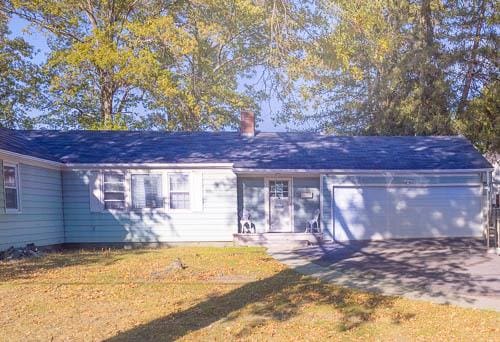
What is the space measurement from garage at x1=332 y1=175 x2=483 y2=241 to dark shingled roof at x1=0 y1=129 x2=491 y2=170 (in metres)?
0.59

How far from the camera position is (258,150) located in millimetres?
16469

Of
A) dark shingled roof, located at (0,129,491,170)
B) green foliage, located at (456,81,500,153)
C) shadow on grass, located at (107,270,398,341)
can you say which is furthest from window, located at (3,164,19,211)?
green foliage, located at (456,81,500,153)

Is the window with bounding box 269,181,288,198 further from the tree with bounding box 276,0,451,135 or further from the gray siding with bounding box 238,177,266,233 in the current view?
the tree with bounding box 276,0,451,135

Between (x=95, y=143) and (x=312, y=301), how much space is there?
1189 centimetres

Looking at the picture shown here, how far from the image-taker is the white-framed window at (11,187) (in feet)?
38.9

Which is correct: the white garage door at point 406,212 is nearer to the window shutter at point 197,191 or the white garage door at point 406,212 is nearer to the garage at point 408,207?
the garage at point 408,207

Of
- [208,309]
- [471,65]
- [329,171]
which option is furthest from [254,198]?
[471,65]

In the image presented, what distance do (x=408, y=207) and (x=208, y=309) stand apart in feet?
35.4

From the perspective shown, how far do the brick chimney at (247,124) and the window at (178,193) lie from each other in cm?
408

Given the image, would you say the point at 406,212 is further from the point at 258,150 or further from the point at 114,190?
the point at 114,190

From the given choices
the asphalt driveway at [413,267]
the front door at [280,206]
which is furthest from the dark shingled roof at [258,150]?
the asphalt driveway at [413,267]

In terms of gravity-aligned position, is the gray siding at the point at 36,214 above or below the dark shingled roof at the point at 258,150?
below

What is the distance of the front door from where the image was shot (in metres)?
15.5

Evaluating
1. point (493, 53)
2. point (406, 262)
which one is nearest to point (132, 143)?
point (406, 262)
